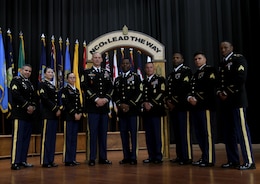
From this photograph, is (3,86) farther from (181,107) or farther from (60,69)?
(181,107)

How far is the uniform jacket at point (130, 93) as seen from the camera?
14.5ft

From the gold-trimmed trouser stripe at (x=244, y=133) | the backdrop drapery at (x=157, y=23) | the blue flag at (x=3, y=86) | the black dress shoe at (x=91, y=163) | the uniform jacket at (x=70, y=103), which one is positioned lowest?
the black dress shoe at (x=91, y=163)

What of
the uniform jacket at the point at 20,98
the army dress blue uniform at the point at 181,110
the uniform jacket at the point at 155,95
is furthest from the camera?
the uniform jacket at the point at 155,95

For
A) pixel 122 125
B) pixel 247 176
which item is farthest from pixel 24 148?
pixel 247 176

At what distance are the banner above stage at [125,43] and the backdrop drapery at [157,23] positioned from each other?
110 inches

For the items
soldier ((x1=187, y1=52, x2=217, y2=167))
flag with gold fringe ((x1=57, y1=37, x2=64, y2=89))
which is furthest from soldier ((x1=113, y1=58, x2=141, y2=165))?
flag with gold fringe ((x1=57, y1=37, x2=64, y2=89))

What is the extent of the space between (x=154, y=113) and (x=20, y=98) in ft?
5.58

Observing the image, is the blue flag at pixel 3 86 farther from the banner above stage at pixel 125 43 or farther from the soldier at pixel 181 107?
the soldier at pixel 181 107

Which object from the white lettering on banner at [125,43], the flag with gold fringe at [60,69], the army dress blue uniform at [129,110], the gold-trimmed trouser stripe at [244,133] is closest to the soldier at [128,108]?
the army dress blue uniform at [129,110]

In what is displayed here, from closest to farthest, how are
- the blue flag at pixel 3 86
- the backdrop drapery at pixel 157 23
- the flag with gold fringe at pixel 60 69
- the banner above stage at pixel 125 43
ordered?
1. the banner above stage at pixel 125 43
2. the blue flag at pixel 3 86
3. the backdrop drapery at pixel 157 23
4. the flag with gold fringe at pixel 60 69

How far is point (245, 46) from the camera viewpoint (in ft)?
23.7

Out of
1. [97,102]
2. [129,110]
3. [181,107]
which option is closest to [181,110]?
[181,107]

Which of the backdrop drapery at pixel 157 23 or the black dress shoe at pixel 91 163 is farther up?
the backdrop drapery at pixel 157 23

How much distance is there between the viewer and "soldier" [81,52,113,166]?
4301 millimetres
